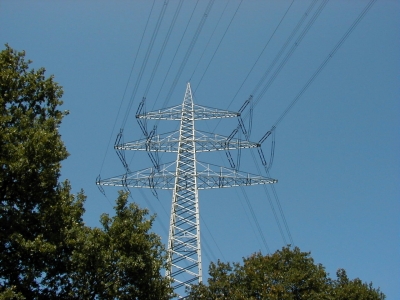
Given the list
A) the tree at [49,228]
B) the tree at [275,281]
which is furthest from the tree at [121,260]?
the tree at [275,281]

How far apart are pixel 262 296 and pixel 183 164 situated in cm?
937

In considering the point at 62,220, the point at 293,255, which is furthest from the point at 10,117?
the point at 293,255

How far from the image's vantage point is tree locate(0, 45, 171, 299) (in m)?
15.8

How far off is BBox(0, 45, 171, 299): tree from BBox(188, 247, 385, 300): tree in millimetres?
7610

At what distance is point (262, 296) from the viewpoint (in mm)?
25469

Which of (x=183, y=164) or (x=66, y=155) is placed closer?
(x=66, y=155)

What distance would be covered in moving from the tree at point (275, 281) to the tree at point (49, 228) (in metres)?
7.61

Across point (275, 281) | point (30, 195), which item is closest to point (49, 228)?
point (30, 195)

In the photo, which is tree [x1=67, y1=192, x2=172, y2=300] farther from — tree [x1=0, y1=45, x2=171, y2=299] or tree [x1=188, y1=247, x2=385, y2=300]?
tree [x1=188, y1=247, x2=385, y2=300]

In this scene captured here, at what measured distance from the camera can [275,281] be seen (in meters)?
26.7

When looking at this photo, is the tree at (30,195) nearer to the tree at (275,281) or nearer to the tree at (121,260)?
the tree at (121,260)

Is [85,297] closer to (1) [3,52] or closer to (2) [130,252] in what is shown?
(2) [130,252]

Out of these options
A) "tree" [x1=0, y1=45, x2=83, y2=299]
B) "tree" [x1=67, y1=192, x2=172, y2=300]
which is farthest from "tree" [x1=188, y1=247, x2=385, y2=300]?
"tree" [x1=0, y1=45, x2=83, y2=299]

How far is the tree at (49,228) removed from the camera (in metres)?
15.8
